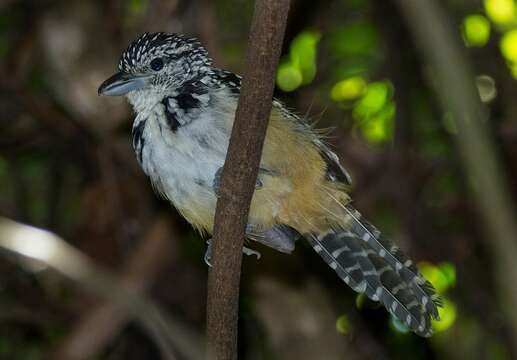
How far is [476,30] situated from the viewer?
19.0ft

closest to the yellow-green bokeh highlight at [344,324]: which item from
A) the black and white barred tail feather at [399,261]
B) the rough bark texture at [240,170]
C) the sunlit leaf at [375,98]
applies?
the sunlit leaf at [375,98]

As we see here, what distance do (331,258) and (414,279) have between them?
35 cm

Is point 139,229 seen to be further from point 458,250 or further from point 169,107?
point 169,107

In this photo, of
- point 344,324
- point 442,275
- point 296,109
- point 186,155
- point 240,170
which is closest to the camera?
point 240,170

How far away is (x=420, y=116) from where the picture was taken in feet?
19.6

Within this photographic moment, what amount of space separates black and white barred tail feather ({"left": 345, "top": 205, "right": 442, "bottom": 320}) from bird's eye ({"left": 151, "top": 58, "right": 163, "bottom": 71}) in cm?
94

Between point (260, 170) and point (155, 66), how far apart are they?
0.70 m

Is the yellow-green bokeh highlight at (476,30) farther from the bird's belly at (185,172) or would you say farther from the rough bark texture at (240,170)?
the rough bark texture at (240,170)

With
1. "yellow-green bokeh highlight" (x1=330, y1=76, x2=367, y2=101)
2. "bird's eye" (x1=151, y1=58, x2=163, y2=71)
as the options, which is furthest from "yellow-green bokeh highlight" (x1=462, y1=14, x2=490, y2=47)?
"bird's eye" (x1=151, y1=58, x2=163, y2=71)

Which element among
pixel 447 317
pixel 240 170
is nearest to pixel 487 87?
pixel 447 317

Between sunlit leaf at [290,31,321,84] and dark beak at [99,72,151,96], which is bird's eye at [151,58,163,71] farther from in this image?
sunlit leaf at [290,31,321,84]

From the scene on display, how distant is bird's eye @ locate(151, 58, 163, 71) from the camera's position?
3953mm

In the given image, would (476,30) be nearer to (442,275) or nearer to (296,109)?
(296,109)

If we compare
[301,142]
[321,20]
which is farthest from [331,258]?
[321,20]
